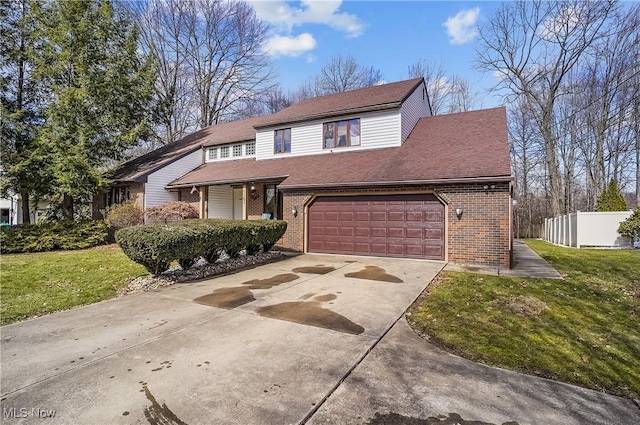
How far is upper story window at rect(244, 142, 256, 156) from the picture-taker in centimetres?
1790

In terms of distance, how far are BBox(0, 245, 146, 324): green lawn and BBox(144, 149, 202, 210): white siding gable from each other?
5.72 metres

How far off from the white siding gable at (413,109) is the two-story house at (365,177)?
8cm

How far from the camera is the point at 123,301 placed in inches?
248

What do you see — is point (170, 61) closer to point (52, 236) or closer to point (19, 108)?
point (19, 108)

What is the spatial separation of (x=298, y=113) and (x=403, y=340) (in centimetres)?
1385

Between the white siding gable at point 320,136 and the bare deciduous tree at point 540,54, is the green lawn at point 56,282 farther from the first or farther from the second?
the bare deciduous tree at point 540,54

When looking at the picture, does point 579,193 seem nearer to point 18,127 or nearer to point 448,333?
point 448,333

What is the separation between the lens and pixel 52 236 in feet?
44.7

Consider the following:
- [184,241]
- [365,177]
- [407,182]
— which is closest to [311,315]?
[184,241]

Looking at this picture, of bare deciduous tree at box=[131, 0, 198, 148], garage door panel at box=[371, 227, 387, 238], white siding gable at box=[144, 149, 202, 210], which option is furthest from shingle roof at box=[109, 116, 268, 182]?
garage door panel at box=[371, 227, 387, 238]

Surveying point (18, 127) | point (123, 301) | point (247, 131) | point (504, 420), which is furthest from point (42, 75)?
point (504, 420)

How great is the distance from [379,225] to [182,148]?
1472 cm

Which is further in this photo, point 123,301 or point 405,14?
point 405,14

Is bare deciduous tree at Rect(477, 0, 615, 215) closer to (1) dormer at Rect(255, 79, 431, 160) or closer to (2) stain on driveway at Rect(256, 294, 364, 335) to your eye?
(1) dormer at Rect(255, 79, 431, 160)
